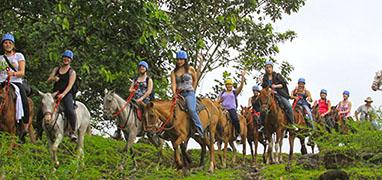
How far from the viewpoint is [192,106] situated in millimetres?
13133

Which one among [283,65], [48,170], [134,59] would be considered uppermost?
[283,65]

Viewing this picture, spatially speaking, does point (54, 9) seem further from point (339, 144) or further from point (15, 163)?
point (339, 144)

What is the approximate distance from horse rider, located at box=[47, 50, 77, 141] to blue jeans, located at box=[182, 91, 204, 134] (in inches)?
88.8

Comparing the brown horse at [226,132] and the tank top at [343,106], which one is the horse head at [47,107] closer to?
the brown horse at [226,132]

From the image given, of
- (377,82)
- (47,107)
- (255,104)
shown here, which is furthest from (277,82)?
(377,82)

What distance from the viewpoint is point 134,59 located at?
445 inches

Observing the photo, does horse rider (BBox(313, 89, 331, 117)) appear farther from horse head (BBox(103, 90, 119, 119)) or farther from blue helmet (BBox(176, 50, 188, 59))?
blue helmet (BBox(176, 50, 188, 59))

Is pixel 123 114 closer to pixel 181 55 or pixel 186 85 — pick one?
pixel 186 85

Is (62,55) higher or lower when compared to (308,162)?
higher

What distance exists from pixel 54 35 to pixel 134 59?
1405 mm

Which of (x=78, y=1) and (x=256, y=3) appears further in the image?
(x=256, y=3)

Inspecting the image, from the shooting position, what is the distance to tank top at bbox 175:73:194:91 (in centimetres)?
1307

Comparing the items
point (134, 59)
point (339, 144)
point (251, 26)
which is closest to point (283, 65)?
point (251, 26)

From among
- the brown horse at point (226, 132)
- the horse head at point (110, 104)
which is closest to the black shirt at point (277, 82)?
the brown horse at point (226, 132)
